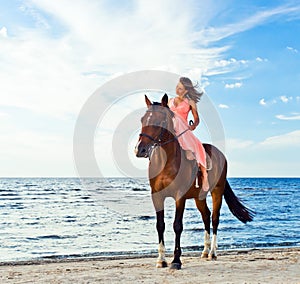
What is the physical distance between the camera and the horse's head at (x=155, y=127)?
6457 mm

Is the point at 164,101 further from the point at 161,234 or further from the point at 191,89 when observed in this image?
the point at 161,234

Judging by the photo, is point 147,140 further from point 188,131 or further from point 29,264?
point 29,264

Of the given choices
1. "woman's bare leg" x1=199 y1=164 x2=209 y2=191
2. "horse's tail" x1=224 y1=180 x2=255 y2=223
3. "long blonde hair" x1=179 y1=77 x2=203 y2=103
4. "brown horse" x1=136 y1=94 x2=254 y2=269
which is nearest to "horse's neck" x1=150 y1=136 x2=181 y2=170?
"brown horse" x1=136 y1=94 x2=254 y2=269

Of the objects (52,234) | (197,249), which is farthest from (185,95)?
(52,234)

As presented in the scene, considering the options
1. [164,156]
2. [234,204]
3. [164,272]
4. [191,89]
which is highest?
[191,89]

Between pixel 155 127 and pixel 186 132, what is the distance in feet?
2.91

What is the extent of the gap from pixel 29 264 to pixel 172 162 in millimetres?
3790

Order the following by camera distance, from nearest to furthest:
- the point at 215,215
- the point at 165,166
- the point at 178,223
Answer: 1. the point at 165,166
2. the point at 178,223
3. the point at 215,215

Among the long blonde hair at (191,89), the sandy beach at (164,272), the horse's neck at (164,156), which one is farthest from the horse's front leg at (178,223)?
the long blonde hair at (191,89)

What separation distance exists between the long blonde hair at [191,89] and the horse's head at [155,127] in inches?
26.2

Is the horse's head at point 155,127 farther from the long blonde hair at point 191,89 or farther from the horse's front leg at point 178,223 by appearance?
the horse's front leg at point 178,223

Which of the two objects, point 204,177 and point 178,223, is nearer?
point 178,223

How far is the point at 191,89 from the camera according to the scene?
295 inches

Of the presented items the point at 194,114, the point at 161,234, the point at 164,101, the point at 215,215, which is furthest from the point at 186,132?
the point at 215,215
